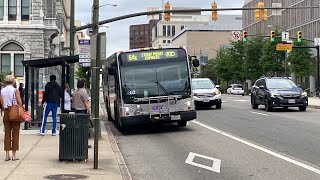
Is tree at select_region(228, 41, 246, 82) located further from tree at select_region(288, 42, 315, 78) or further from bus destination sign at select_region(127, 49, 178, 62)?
bus destination sign at select_region(127, 49, 178, 62)

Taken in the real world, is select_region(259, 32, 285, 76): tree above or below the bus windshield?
above

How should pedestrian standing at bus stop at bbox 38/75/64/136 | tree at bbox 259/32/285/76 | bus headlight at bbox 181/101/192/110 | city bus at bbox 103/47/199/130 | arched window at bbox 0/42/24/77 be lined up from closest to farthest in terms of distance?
pedestrian standing at bus stop at bbox 38/75/64/136
city bus at bbox 103/47/199/130
bus headlight at bbox 181/101/192/110
arched window at bbox 0/42/24/77
tree at bbox 259/32/285/76

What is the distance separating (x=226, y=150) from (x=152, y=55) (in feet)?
19.4

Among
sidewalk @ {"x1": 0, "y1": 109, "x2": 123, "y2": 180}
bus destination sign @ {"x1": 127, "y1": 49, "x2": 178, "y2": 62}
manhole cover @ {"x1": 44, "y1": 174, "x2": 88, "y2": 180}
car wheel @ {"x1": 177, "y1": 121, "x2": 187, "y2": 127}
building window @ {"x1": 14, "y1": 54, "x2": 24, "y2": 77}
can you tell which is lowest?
manhole cover @ {"x1": 44, "y1": 174, "x2": 88, "y2": 180}

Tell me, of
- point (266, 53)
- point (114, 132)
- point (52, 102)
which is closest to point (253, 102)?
point (114, 132)

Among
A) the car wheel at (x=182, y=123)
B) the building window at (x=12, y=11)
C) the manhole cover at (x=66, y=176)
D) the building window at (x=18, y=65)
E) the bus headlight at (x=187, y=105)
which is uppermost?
the building window at (x=12, y=11)

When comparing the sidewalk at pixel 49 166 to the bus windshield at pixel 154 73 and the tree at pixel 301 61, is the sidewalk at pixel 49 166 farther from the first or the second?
the tree at pixel 301 61

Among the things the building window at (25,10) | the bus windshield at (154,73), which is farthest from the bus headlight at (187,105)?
the building window at (25,10)

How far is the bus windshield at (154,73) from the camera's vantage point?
18.3 m

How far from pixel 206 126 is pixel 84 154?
9.60 m

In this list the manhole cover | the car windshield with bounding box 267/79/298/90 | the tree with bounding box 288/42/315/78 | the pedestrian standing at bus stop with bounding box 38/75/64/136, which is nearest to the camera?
the manhole cover

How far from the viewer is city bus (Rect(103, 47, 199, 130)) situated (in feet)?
59.9

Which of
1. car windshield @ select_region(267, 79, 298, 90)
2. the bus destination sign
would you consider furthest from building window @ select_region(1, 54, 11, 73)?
the bus destination sign

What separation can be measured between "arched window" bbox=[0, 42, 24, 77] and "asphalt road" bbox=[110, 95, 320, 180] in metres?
41.9
